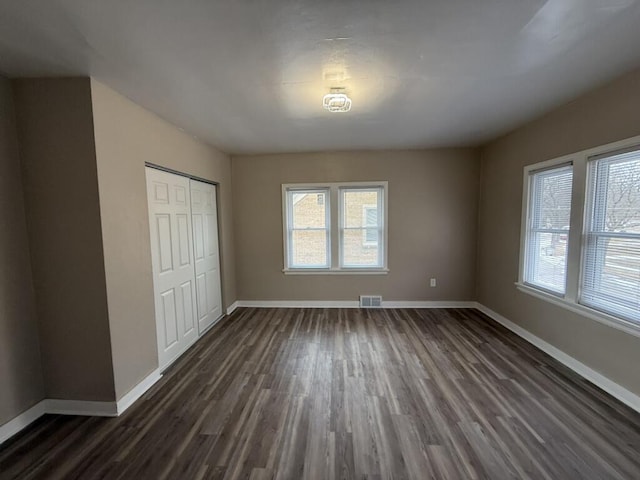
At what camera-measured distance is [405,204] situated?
14.4ft

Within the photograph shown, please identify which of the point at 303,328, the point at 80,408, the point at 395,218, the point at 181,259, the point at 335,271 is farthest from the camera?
the point at 335,271

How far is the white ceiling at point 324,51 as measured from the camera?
4.44 ft

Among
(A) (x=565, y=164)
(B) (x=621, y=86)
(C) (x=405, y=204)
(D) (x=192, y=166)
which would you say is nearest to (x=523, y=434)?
(A) (x=565, y=164)

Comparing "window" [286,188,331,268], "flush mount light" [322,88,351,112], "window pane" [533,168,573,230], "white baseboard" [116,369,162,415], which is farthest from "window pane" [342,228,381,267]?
"white baseboard" [116,369,162,415]

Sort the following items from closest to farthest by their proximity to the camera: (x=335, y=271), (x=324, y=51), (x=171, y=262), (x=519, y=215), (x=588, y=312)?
(x=324, y=51), (x=588, y=312), (x=171, y=262), (x=519, y=215), (x=335, y=271)

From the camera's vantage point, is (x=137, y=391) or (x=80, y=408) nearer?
(x=80, y=408)

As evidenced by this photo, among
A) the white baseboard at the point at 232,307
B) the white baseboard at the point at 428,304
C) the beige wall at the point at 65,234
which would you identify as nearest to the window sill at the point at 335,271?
the white baseboard at the point at 428,304

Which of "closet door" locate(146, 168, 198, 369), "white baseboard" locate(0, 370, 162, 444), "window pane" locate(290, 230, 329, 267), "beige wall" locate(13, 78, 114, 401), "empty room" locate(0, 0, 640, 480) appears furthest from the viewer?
"window pane" locate(290, 230, 329, 267)

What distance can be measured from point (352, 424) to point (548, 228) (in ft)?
9.51

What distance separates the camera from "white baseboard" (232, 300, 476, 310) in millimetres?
4449

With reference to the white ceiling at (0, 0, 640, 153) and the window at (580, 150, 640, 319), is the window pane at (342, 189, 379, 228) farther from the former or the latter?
the window at (580, 150, 640, 319)

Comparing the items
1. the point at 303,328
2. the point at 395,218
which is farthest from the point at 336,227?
the point at 303,328

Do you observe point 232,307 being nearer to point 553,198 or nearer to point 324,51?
point 324,51

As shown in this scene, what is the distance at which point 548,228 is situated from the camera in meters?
3.00
